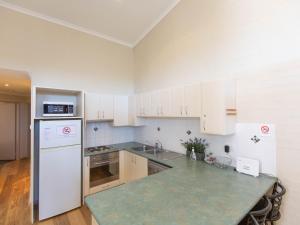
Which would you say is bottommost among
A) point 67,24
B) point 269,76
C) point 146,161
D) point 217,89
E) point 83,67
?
point 146,161

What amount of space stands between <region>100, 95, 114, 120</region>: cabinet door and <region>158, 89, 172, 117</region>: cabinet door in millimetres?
1086

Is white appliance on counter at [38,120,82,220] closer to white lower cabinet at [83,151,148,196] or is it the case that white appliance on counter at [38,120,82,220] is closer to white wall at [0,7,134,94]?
white lower cabinet at [83,151,148,196]

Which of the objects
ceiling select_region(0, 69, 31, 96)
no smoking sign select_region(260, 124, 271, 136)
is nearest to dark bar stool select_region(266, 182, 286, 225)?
no smoking sign select_region(260, 124, 271, 136)

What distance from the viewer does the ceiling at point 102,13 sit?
103 inches

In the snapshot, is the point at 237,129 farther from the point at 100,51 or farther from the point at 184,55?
the point at 100,51

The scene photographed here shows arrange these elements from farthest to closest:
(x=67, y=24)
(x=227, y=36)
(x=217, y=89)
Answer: (x=67, y=24) < (x=227, y=36) < (x=217, y=89)

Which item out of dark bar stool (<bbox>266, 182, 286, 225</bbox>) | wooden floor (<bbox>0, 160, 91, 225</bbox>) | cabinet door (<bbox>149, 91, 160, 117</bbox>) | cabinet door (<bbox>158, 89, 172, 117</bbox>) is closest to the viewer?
dark bar stool (<bbox>266, 182, 286, 225</bbox>)

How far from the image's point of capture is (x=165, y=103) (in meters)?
2.74

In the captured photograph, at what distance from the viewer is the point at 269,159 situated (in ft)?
5.88

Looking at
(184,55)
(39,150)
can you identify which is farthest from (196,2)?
(39,150)

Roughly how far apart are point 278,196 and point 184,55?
229 cm

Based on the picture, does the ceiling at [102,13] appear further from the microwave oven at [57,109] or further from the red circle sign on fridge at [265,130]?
the red circle sign on fridge at [265,130]

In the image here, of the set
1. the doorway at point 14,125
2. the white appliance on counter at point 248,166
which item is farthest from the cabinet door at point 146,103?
the doorway at point 14,125

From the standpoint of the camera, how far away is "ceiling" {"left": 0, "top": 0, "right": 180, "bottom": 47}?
262 centimetres
